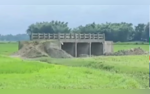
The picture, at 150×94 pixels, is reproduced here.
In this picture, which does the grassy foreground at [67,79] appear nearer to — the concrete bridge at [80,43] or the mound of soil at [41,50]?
the mound of soil at [41,50]

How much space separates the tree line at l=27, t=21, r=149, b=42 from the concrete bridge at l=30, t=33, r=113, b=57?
1237 inches

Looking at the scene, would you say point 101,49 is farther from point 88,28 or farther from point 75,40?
point 88,28

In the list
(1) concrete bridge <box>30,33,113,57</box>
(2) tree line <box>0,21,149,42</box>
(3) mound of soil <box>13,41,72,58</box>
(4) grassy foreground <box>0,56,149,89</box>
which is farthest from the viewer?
(2) tree line <box>0,21,149,42</box>

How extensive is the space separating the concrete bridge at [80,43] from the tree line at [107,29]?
31.4 metres

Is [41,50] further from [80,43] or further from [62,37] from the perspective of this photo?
[80,43]

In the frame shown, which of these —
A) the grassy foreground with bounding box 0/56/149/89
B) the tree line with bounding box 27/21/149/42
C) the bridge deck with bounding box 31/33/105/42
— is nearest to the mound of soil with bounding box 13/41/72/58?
the bridge deck with bounding box 31/33/105/42

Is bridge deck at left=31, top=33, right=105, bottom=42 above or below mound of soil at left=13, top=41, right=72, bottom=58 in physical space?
above

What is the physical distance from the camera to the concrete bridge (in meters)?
38.2

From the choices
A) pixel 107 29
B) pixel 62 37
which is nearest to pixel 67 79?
pixel 62 37

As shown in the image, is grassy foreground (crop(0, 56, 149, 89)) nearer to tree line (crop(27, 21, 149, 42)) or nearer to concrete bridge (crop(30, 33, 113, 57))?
concrete bridge (crop(30, 33, 113, 57))

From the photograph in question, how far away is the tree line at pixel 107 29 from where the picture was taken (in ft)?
247

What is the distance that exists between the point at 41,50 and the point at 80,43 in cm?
715

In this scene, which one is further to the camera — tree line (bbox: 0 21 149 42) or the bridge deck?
tree line (bbox: 0 21 149 42)

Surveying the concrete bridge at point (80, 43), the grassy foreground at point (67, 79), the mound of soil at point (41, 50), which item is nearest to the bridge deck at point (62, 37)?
the concrete bridge at point (80, 43)
